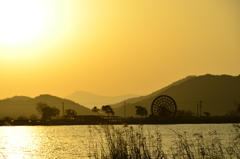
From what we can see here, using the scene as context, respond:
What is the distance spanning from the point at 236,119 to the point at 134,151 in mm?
104083

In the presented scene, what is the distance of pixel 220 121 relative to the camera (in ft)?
409

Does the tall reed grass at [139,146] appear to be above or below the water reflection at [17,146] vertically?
above

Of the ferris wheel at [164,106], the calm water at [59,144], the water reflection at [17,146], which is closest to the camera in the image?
the calm water at [59,144]

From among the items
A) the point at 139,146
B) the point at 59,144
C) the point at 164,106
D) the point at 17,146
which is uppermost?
the point at 164,106

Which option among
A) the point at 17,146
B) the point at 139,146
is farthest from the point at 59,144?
the point at 139,146

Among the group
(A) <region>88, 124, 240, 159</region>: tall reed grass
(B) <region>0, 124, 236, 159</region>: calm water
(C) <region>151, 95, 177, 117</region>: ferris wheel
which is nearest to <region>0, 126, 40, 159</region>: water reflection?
(B) <region>0, 124, 236, 159</region>: calm water

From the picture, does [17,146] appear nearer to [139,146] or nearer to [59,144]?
[59,144]

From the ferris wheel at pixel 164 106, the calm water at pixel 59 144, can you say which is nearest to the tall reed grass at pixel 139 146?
the calm water at pixel 59 144

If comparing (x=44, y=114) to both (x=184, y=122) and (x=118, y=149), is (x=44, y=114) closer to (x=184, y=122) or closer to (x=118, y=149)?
(x=184, y=122)

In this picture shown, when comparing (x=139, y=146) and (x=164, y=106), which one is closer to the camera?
(x=139, y=146)

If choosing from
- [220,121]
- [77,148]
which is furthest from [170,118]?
[77,148]

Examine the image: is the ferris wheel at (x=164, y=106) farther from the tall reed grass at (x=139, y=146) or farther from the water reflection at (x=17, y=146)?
the tall reed grass at (x=139, y=146)

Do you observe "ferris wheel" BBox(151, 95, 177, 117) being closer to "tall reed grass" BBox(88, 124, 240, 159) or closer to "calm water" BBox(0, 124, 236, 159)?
"calm water" BBox(0, 124, 236, 159)

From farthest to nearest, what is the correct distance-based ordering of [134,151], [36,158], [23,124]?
[23,124] < [36,158] < [134,151]
